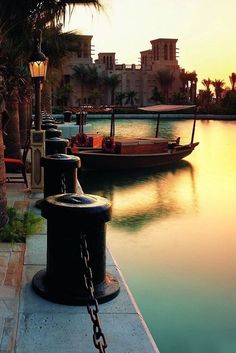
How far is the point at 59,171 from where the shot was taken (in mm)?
7109

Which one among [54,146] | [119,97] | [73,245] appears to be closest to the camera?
[73,245]

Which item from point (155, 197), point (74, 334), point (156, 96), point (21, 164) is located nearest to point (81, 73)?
point (156, 96)

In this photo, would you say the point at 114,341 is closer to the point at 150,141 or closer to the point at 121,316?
the point at 121,316

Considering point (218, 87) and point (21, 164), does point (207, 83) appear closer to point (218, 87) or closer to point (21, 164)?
point (218, 87)

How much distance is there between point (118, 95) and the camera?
85.9 metres

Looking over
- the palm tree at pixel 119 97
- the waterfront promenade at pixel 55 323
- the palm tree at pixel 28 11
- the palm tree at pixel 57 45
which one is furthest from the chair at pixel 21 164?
the palm tree at pixel 119 97

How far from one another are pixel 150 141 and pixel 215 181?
425cm

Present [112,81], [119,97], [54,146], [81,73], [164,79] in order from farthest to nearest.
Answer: [164,79], [119,97], [112,81], [81,73], [54,146]

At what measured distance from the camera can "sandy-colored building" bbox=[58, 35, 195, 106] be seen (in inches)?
3285

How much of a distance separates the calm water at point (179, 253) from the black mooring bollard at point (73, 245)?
60.4 inches

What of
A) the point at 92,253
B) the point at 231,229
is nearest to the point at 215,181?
the point at 231,229

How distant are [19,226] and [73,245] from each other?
2.58 metres

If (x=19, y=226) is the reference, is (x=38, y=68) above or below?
above

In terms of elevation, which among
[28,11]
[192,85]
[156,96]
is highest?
[192,85]
